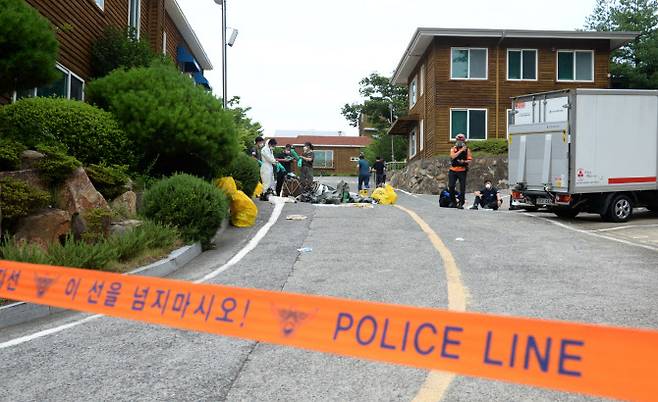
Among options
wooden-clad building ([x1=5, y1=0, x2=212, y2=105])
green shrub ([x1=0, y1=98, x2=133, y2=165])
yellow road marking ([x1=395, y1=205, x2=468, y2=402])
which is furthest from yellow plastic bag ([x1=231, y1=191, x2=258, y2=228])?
wooden-clad building ([x1=5, y1=0, x2=212, y2=105])

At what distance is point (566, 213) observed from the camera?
15.9 metres

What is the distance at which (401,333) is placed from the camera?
6.82 feet

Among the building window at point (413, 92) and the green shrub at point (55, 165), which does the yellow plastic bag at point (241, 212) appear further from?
the building window at point (413, 92)

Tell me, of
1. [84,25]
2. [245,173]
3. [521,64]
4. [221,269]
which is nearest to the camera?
[221,269]

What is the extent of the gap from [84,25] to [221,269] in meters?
10.1

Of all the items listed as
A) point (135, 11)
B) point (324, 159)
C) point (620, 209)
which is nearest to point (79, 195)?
point (620, 209)

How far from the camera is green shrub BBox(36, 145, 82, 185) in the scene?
799 centimetres

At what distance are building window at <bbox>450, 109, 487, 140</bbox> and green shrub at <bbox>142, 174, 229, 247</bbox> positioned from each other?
70.6 feet

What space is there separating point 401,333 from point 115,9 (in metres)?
17.7

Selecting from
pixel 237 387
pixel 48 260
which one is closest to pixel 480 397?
pixel 237 387

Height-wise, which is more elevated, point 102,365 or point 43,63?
point 43,63

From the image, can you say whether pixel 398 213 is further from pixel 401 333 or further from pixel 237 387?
pixel 401 333

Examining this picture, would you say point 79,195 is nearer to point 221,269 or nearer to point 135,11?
point 221,269

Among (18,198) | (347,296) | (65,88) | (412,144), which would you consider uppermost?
(412,144)
